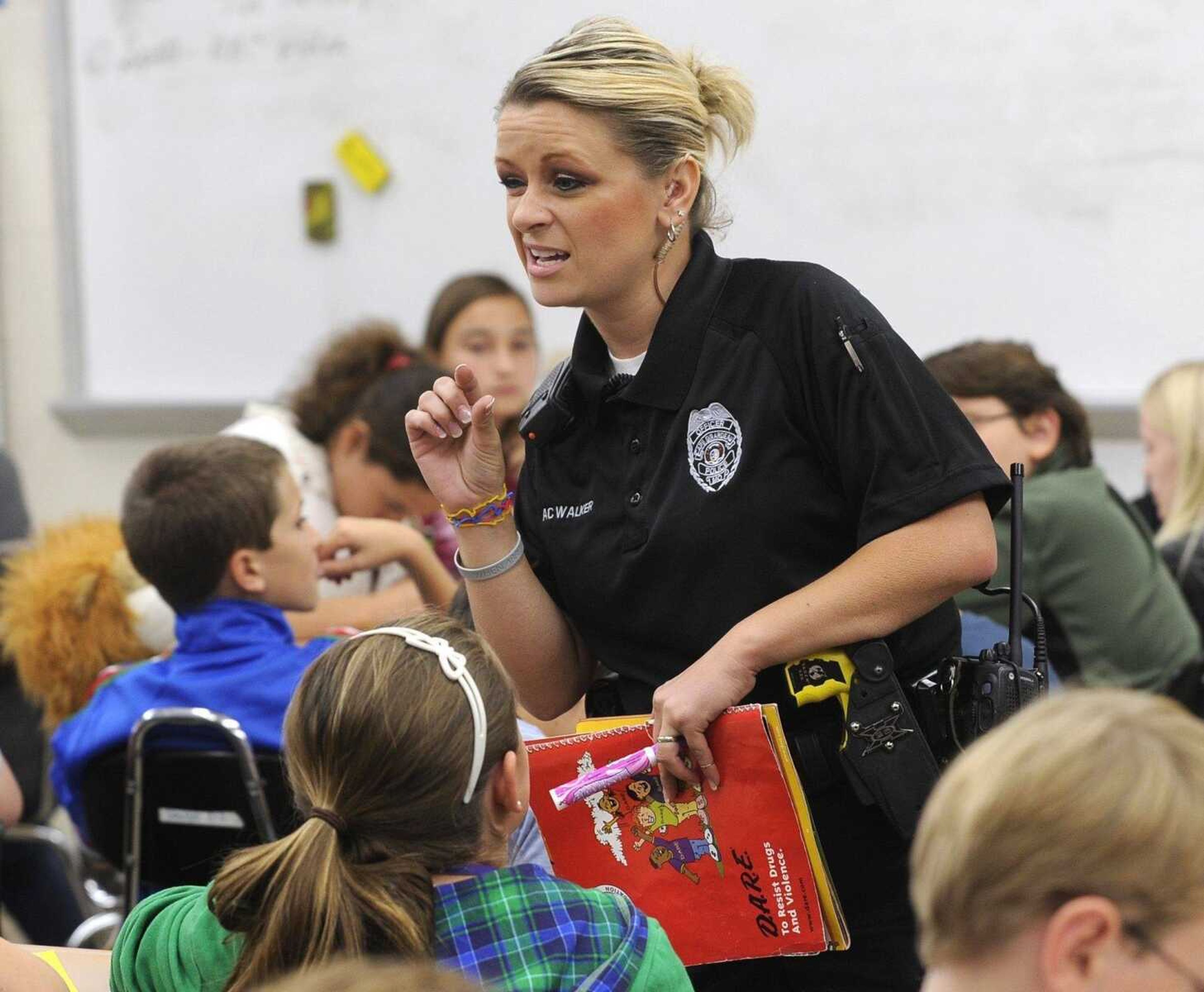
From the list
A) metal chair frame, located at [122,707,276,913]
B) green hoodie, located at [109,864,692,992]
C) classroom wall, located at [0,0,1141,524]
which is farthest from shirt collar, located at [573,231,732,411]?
classroom wall, located at [0,0,1141,524]

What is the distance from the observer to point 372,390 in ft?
12.3

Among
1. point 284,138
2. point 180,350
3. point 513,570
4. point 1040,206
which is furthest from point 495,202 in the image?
point 513,570

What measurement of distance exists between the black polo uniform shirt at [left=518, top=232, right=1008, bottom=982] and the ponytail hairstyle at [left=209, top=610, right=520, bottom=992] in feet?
0.89

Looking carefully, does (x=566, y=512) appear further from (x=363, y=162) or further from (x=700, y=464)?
(x=363, y=162)

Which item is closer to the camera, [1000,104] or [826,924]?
[826,924]

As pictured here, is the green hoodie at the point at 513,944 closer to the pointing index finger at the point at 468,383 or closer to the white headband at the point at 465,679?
the white headband at the point at 465,679

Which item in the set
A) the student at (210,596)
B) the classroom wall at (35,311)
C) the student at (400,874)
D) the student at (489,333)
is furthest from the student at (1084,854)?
the classroom wall at (35,311)

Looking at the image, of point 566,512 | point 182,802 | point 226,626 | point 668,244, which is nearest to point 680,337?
point 668,244

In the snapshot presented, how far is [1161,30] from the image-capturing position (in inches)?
164

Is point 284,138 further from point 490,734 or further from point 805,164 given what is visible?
Answer: point 490,734

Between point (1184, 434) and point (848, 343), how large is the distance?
232 cm

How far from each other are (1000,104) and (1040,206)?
0.99 ft

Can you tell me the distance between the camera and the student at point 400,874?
152 cm

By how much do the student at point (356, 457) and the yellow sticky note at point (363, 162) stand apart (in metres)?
1.41
